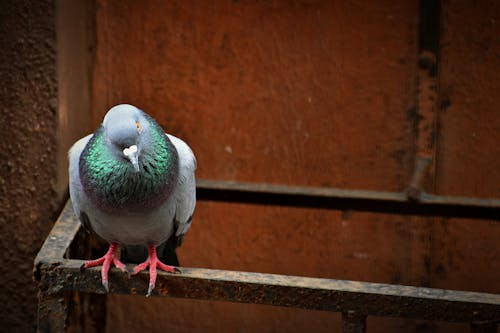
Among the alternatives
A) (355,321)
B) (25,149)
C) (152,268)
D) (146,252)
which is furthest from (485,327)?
(25,149)

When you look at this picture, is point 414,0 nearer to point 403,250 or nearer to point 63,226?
point 403,250

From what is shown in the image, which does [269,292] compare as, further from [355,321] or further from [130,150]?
[130,150]

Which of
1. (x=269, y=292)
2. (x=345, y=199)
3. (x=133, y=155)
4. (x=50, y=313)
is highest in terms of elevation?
(x=133, y=155)

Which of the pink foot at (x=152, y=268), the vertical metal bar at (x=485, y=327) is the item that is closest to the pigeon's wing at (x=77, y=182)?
the pink foot at (x=152, y=268)

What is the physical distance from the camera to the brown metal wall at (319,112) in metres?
2.80

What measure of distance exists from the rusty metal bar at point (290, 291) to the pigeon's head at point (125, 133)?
43cm

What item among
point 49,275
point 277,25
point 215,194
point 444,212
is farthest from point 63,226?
point 444,212

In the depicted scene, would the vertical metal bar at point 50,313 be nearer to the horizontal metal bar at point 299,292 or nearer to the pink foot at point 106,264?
the horizontal metal bar at point 299,292

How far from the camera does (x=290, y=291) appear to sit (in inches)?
75.0

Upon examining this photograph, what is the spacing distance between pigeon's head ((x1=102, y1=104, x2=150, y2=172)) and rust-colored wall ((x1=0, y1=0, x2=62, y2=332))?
807mm

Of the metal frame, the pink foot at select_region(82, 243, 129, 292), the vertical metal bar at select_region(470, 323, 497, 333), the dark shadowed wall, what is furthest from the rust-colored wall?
the vertical metal bar at select_region(470, 323, 497, 333)

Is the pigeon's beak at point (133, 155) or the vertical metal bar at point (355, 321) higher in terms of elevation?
the pigeon's beak at point (133, 155)

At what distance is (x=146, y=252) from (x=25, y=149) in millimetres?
674

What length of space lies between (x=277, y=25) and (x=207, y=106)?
0.49m
